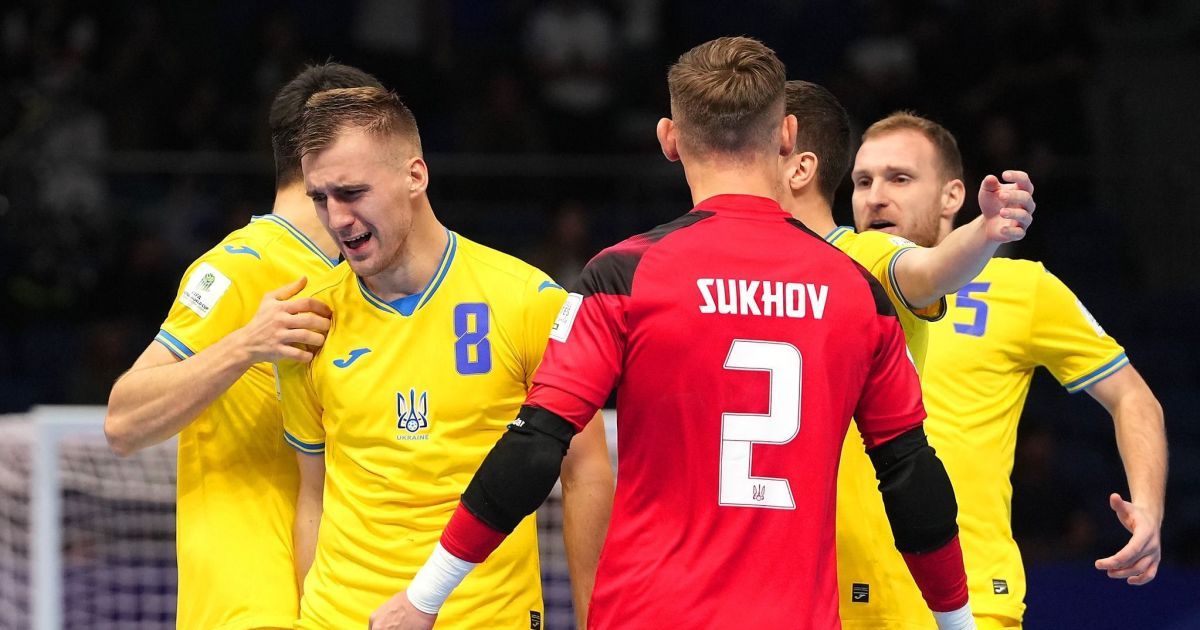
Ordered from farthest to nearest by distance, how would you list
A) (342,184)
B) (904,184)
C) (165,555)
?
(165,555) → (904,184) → (342,184)

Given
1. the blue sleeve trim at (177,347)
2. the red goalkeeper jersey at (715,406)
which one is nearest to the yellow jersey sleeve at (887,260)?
the red goalkeeper jersey at (715,406)

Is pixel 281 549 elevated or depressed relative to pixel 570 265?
depressed

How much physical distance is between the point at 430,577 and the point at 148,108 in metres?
8.84

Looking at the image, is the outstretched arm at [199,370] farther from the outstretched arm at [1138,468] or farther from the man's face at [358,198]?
the outstretched arm at [1138,468]

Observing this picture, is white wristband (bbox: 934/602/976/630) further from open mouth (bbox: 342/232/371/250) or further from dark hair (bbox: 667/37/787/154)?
open mouth (bbox: 342/232/371/250)

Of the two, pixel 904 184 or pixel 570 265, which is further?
pixel 570 265

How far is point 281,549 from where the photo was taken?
4039 millimetres

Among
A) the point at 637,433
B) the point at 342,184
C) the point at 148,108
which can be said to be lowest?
the point at 637,433

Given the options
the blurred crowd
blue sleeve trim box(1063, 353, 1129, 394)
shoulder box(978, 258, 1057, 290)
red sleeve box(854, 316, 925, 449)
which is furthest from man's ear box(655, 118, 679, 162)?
the blurred crowd

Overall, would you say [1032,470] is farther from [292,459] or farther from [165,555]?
[292,459]

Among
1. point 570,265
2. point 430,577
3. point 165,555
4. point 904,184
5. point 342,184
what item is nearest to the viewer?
point 430,577

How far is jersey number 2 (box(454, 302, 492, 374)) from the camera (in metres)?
3.56

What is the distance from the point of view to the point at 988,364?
14.6 feet

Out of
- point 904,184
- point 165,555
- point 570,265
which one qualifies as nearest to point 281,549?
point 904,184
